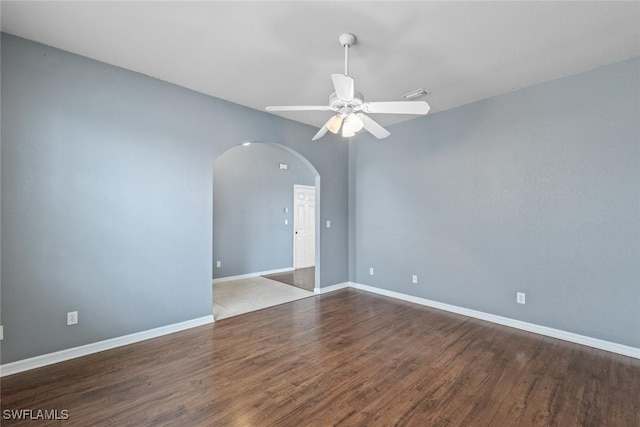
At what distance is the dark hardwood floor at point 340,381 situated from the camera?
1.88 m

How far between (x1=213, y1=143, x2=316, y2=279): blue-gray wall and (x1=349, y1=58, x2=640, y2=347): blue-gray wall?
A: 2431 millimetres

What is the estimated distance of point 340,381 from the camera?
2266 mm

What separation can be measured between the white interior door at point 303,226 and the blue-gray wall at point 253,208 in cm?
13

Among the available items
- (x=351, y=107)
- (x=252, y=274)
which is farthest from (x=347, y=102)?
(x=252, y=274)

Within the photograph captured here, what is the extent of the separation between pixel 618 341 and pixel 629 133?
2.03 m

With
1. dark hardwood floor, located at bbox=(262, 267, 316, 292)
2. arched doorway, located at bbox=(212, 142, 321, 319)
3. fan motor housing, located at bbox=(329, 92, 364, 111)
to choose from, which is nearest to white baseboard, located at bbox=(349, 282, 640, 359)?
dark hardwood floor, located at bbox=(262, 267, 316, 292)

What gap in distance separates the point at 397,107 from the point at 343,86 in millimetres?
511

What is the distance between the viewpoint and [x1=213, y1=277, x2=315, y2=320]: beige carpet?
157 inches

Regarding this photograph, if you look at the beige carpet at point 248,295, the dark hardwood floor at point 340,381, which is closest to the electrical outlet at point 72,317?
the dark hardwood floor at point 340,381

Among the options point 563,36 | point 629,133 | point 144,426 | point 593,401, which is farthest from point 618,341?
point 144,426

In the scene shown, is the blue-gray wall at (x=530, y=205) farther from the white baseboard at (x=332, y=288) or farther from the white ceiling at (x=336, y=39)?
the white baseboard at (x=332, y=288)

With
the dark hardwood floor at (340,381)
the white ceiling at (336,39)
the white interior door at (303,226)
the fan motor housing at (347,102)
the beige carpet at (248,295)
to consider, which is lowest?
the dark hardwood floor at (340,381)

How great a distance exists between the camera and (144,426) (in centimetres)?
177

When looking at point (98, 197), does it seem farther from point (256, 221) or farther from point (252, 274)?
point (252, 274)
